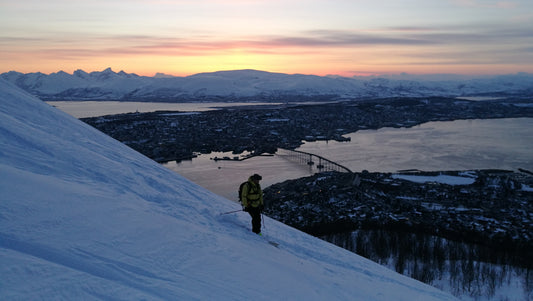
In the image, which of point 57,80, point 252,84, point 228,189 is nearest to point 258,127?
point 228,189

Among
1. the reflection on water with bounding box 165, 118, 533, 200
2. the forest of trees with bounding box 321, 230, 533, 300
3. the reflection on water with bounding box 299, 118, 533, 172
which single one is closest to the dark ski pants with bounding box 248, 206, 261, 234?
the forest of trees with bounding box 321, 230, 533, 300

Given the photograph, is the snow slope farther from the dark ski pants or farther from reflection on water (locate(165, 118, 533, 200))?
reflection on water (locate(165, 118, 533, 200))

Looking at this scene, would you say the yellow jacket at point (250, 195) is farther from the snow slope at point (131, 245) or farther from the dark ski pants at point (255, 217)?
the snow slope at point (131, 245)

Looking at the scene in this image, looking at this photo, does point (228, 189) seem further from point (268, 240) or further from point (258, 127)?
point (258, 127)

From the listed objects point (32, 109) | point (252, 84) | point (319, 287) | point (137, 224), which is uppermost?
point (252, 84)

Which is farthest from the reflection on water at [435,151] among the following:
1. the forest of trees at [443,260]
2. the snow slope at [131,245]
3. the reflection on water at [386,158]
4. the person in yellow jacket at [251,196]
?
the person in yellow jacket at [251,196]

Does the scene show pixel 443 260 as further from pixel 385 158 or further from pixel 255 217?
pixel 385 158
